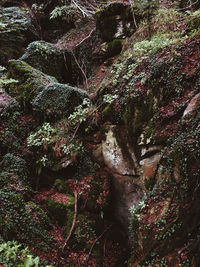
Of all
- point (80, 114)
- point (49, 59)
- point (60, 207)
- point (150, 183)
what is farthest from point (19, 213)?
point (49, 59)

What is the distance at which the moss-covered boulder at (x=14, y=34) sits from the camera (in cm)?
1037

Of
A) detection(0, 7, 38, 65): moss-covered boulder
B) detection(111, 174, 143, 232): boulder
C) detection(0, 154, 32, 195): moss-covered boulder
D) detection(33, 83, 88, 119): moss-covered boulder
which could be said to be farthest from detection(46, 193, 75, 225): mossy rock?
detection(0, 7, 38, 65): moss-covered boulder

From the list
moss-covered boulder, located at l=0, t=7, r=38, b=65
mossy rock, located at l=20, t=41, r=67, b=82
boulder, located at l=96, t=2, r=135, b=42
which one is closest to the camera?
boulder, located at l=96, t=2, r=135, b=42

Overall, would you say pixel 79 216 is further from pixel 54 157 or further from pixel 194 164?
pixel 194 164

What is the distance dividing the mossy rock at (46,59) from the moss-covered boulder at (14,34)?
5.38 feet

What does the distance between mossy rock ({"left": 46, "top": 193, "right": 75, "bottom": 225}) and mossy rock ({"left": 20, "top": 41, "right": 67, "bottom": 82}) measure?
22.1ft

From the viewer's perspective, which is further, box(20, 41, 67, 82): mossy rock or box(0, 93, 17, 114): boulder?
box(20, 41, 67, 82): mossy rock

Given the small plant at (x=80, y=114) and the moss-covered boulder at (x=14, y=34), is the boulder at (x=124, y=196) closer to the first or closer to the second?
the small plant at (x=80, y=114)

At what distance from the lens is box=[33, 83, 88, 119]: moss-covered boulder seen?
6922 millimetres

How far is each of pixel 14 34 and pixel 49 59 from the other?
300 centimetres

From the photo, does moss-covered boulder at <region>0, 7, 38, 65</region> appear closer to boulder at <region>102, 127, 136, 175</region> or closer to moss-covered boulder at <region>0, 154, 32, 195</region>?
moss-covered boulder at <region>0, 154, 32, 195</region>

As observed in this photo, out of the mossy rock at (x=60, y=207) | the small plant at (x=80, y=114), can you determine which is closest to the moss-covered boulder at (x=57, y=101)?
the small plant at (x=80, y=114)

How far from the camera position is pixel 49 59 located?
1000 cm

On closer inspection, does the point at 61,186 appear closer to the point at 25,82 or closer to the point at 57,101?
the point at 57,101
